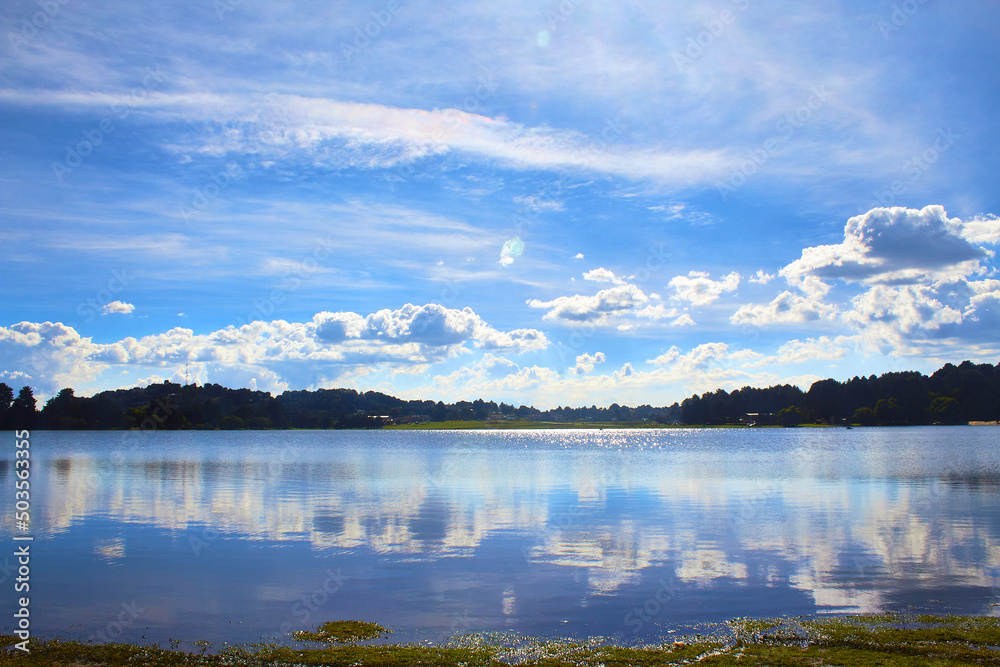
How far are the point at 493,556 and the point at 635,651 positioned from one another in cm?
1147

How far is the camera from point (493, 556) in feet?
86.2

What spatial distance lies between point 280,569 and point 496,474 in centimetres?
4272

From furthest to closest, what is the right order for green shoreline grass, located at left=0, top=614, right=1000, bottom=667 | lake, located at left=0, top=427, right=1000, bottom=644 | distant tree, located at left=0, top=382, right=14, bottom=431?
1. distant tree, located at left=0, top=382, right=14, bottom=431
2. lake, located at left=0, top=427, right=1000, bottom=644
3. green shoreline grass, located at left=0, top=614, right=1000, bottom=667

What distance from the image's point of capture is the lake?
1883 centimetres

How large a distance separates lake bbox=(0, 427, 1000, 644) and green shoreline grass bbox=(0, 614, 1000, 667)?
114 cm

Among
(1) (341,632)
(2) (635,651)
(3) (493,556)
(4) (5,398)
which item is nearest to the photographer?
(2) (635,651)

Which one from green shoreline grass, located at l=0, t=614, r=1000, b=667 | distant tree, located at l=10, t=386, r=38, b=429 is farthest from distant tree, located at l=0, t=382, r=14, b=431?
green shoreline grass, located at l=0, t=614, r=1000, b=667

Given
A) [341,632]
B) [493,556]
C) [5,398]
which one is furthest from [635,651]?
[5,398]

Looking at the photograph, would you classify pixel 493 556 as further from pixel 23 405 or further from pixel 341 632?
pixel 23 405

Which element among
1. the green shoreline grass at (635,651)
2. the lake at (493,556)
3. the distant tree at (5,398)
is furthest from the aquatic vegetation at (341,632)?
the distant tree at (5,398)

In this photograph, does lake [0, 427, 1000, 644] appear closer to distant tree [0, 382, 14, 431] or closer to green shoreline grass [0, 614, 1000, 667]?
green shoreline grass [0, 614, 1000, 667]

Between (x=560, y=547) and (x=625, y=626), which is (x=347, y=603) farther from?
(x=560, y=547)

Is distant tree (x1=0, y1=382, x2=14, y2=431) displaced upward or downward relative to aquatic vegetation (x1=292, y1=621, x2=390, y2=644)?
upward

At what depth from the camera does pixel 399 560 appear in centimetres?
2567
